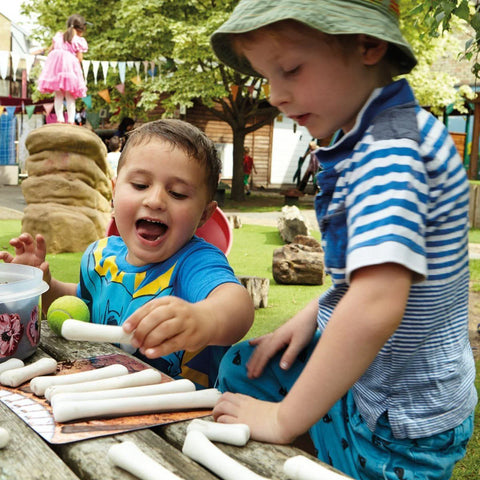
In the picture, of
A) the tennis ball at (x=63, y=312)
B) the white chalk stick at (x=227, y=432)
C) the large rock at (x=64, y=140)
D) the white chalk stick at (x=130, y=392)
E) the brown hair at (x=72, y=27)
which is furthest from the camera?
the brown hair at (x=72, y=27)

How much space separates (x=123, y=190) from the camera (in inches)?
80.7

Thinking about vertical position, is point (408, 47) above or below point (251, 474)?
above

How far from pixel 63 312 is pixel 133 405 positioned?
80 centimetres

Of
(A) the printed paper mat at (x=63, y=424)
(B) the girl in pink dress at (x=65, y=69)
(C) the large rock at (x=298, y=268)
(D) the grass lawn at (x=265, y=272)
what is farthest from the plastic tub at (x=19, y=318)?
(B) the girl in pink dress at (x=65, y=69)

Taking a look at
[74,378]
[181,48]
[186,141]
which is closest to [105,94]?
[181,48]

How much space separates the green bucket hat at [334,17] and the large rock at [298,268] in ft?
18.6

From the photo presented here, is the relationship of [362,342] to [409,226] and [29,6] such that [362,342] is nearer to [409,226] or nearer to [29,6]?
[409,226]

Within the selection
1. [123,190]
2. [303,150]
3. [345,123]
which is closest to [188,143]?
[123,190]

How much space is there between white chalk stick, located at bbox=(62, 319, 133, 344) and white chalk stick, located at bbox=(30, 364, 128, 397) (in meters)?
0.14

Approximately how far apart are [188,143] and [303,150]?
25.3 m

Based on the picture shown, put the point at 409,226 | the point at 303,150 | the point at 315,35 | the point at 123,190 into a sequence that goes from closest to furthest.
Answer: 1. the point at 409,226
2. the point at 315,35
3. the point at 123,190
4. the point at 303,150

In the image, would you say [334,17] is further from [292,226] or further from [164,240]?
[292,226]

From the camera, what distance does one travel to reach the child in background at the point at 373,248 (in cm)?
113

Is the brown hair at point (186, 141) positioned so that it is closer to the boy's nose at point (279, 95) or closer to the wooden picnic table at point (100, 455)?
A: the boy's nose at point (279, 95)
